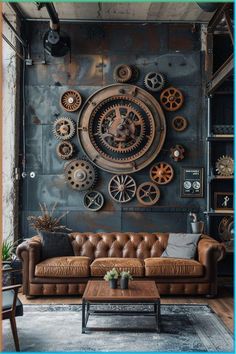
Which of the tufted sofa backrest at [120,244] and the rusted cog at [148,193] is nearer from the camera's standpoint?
the tufted sofa backrest at [120,244]

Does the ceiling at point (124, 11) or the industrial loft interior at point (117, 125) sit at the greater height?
the ceiling at point (124, 11)

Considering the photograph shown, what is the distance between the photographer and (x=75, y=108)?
687 cm

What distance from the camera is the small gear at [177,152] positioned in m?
6.81

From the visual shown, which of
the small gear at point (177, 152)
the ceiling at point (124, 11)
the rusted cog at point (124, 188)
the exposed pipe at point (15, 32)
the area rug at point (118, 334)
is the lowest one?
the area rug at point (118, 334)

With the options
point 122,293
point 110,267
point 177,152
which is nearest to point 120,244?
point 110,267

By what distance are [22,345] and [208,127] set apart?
4.48 meters

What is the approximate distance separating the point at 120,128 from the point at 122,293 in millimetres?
3166

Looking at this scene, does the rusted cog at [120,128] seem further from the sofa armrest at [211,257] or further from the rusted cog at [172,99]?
the sofa armrest at [211,257]

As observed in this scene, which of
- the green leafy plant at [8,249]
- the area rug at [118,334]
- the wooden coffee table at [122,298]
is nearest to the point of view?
the area rug at [118,334]

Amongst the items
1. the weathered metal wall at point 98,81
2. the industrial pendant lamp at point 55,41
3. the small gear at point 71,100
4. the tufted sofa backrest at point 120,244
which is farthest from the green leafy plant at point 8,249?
the industrial pendant lamp at point 55,41

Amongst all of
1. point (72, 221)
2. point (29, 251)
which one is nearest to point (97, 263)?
point (29, 251)

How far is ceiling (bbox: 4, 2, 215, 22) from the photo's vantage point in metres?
6.36

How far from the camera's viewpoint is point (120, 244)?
6277 mm

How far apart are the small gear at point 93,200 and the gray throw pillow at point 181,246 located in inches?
52.2
